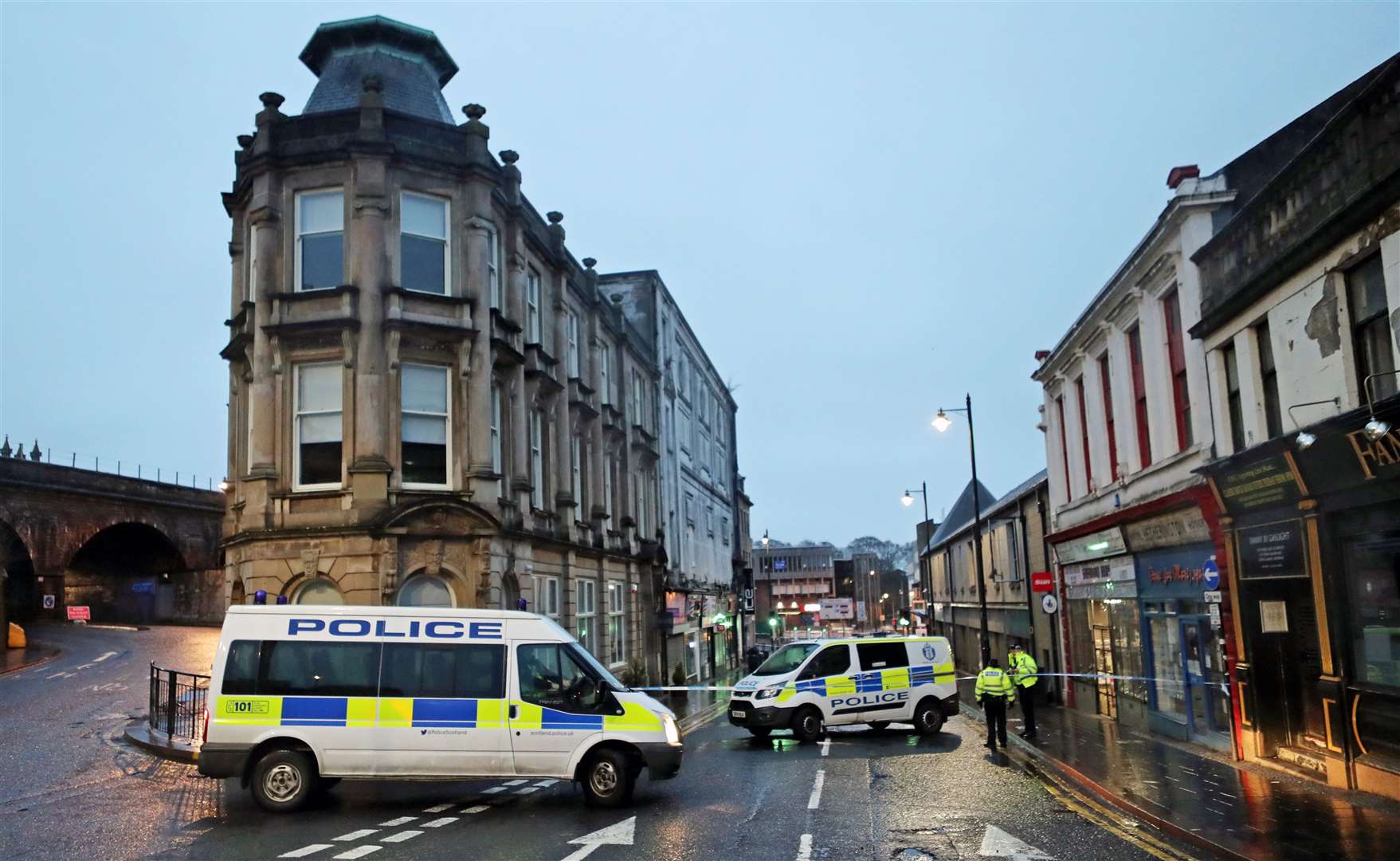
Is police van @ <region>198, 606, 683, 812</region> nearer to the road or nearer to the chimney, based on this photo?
the road

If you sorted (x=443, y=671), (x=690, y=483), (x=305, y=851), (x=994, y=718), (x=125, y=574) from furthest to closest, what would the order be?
(x=125, y=574)
(x=690, y=483)
(x=994, y=718)
(x=443, y=671)
(x=305, y=851)

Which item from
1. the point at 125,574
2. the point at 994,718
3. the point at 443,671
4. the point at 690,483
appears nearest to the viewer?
the point at 443,671

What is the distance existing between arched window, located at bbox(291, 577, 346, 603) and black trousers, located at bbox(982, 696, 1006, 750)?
1245 centimetres

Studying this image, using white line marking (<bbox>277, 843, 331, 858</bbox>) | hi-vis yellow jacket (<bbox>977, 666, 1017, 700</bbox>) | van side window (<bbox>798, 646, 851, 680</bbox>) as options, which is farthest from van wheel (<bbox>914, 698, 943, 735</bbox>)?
white line marking (<bbox>277, 843, 331, 858</bbox>)

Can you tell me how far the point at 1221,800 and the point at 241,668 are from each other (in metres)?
11.2

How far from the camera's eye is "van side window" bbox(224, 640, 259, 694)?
41.5 ft

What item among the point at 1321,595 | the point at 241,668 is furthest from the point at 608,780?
the point at 1321,595

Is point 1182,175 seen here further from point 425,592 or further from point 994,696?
point 425,592

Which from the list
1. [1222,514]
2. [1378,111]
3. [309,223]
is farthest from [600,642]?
[1378,111]

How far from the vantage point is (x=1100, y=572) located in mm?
23516

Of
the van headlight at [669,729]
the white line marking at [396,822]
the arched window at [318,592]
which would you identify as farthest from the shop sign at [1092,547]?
the arched window at [318,592]

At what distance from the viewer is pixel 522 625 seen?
13.3 metres

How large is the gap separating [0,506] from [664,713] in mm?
46268

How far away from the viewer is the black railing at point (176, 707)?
707 inches
